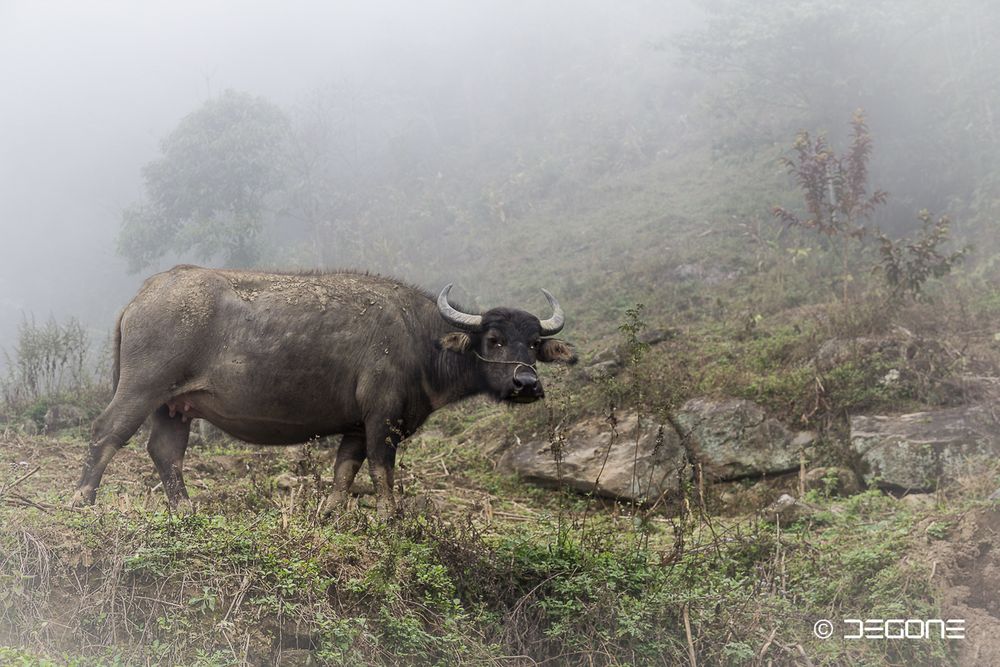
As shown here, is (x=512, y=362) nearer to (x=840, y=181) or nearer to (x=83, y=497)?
(x=83, y=497)

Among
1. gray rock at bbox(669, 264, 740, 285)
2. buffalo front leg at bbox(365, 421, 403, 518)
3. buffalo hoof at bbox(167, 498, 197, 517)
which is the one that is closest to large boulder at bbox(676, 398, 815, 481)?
Answer: buffalo front leg at bbox(365, 421, 403, 518)

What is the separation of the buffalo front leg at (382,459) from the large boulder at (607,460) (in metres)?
1.86

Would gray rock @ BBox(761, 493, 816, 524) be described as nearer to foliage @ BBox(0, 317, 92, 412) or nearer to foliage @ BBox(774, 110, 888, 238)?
foliage @ BBox(774, 110, 888, 238)

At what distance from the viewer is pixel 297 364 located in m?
5.96

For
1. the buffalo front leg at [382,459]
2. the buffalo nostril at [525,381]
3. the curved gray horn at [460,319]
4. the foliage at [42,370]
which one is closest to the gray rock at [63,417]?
the foliage at [42,370]

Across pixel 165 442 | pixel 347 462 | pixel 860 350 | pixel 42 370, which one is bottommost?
pixel 42 370

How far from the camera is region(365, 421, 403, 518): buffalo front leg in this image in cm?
584

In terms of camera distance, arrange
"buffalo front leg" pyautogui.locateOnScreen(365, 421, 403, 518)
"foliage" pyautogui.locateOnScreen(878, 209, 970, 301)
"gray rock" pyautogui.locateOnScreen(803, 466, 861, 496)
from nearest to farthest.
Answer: "buffalo front leg" pyautogui.locateOnScreen(365, 421, 403, 518) < "gray rock" pyautogui.locateOnScreen(803, 466, 861, 496) < "foliage" pyautogui.locateOnScreen(878, 209, 970, 301)

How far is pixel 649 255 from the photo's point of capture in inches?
780

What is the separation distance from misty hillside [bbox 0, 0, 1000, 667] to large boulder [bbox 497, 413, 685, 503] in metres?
0.04

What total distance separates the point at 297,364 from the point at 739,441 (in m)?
4.14

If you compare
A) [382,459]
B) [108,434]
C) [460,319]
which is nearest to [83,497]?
[108,434]

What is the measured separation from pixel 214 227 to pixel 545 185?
12703mm

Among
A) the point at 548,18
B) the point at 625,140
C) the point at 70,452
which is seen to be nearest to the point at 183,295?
the point at 70,452
